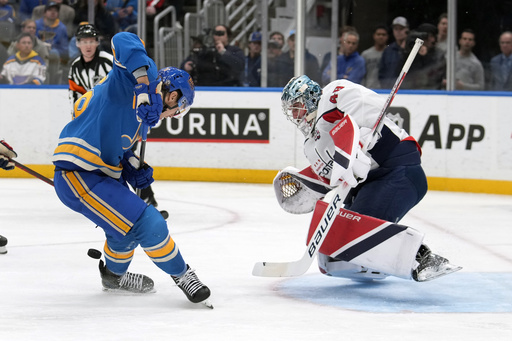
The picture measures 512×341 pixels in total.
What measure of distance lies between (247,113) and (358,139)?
14.1 feet

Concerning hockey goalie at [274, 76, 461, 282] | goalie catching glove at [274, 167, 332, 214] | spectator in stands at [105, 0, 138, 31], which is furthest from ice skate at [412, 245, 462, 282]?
spectator in stands at [105, 0, 138, 31]

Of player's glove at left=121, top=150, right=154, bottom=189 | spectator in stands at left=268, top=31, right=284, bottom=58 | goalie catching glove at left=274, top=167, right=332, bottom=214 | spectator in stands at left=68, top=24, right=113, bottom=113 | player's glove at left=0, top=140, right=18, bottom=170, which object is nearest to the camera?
player's glove at left=121, top=150, right=154, bottom=189

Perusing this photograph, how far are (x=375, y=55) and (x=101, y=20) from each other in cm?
230

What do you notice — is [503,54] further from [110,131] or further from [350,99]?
[110,131]

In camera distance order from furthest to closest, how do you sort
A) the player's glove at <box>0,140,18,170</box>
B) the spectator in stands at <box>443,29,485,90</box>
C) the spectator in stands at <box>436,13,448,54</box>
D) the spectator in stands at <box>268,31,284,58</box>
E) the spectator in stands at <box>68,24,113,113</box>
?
the spectator in stands at <box>268,31,284,58</box> → the spectator in stands at <box>436,13,448,54</box> → the spectator in stands at <box>443,29,485,90</box> → the spectator in stands at <box>68,24,113,113</box> → the player's glove at <box>0,140,18,170</box>

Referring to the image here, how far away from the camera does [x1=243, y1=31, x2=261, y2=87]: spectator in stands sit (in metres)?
7.39

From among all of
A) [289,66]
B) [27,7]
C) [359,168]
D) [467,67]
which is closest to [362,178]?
[359,168]

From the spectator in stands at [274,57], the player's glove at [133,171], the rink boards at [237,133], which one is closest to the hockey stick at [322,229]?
the player's glove at [133,171]

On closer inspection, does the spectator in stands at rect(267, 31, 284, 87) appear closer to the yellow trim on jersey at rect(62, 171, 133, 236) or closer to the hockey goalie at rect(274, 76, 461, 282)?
the hockey goalie at rect(274, 76, 461, 282)

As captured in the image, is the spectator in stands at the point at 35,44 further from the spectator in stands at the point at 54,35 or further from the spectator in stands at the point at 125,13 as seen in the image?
the spectator in stands at the point at 125,13

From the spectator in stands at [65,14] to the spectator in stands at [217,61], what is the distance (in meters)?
0.99

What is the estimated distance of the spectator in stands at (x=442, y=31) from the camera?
22.9 ft

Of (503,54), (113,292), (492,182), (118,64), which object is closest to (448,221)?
(492,182)

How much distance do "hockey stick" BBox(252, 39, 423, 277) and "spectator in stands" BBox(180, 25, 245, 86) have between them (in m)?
4.27
